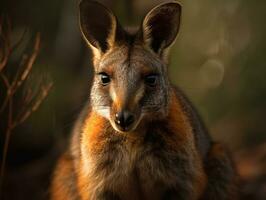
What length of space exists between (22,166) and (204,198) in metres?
4.50

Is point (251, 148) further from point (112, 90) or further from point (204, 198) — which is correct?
point (112, 90)

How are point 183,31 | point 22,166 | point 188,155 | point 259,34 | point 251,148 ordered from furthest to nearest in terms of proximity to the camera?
1. point 183,31
2. point 259,34
3. point 251,148
4. point 22,166
5. point 188,155

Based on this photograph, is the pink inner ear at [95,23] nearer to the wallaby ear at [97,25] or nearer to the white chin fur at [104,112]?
the wallaby ear at [97,25]

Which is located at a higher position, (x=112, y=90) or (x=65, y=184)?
(x=112, y=90)

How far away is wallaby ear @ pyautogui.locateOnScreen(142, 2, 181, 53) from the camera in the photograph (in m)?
6.76

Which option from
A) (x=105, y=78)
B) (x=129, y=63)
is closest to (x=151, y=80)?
(x=129, y=63)

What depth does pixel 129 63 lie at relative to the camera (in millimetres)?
6531

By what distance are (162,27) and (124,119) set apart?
1.21 m

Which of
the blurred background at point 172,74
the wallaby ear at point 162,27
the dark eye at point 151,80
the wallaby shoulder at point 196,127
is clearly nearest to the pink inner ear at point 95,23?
the wallaby ear at point 162,27

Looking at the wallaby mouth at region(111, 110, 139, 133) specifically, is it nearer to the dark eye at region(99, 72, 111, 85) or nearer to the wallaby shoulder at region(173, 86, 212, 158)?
the dark eye at region(99, 72, 111, 85)

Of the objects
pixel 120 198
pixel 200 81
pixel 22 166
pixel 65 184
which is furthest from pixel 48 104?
pixel 120 198

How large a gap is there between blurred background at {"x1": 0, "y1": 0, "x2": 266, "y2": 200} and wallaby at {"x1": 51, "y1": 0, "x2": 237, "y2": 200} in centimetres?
292

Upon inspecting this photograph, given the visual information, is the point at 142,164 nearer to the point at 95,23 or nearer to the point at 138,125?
the point at 138,125

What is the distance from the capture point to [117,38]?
682 cm
